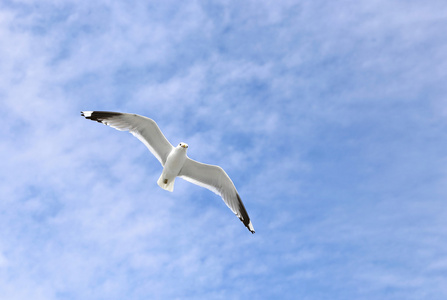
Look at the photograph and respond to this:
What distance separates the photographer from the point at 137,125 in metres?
15.6

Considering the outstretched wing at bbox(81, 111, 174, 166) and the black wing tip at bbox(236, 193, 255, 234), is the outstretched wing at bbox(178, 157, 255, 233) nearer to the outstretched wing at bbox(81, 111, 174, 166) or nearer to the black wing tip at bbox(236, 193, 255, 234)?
the black wing tip at bbox(236, 193, 255, 234)

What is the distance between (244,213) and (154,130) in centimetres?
407

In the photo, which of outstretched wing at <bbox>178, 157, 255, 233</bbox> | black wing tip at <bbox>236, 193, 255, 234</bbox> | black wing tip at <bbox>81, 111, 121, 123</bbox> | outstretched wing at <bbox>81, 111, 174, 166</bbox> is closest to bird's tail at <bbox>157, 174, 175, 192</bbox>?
outstretched wing at <bbox>178, 157, 255, 233</bbox>

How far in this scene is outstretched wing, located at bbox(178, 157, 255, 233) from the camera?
53.5 feet

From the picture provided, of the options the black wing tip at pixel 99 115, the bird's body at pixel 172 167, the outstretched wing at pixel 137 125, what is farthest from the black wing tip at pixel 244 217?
the black wing tip at pixel 99 115

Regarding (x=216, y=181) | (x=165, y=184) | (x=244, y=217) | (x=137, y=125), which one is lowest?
(x=244, y=217)

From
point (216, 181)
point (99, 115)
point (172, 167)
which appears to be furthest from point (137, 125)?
point (216, 181)

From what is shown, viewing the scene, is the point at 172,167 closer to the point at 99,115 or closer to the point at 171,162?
the point at 171,162

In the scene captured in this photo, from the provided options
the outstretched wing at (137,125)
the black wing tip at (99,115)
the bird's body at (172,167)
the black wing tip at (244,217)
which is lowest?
the black wing tip at (244,217)

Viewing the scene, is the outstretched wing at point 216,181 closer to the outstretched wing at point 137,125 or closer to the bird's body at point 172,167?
the bird's body at point 172,167

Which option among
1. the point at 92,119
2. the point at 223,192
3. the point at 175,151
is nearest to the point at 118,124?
the point at 92,119

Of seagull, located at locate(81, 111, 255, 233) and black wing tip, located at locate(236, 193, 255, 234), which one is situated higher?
seagull, located at locate(81, 111, 255, 233)

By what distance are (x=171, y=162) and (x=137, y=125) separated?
148 centimetres

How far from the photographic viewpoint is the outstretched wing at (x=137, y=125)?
1545 centimetres
